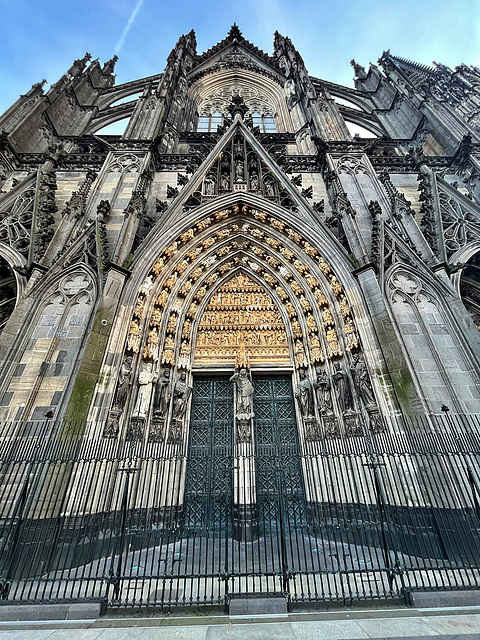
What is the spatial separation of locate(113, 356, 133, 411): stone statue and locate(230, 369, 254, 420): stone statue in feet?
8.88

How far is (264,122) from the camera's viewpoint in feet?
57.0

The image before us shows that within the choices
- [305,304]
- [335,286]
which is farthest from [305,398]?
[335,286]

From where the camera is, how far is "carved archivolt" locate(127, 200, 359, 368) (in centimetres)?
756

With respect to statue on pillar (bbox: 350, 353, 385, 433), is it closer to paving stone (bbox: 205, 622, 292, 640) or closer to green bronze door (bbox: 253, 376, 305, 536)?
green bronze door (bbox: 253, 376, 305, 536)

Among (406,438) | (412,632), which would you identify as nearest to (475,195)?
(406,438)

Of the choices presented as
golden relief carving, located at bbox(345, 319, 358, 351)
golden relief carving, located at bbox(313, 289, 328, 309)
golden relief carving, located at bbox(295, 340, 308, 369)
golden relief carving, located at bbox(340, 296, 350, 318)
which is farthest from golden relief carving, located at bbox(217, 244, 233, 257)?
golden relief carving, located at bbox(345, 319, 358, 351)

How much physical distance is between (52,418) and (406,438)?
648 centimetres

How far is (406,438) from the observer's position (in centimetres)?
535

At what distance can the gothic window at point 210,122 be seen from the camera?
54.8ft

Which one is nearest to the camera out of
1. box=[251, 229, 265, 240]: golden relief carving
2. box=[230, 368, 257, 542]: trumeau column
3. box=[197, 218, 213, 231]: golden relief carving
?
box=[230, 368, 257, 542]: trumeau column

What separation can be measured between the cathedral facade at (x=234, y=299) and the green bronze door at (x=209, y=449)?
0.17 feet

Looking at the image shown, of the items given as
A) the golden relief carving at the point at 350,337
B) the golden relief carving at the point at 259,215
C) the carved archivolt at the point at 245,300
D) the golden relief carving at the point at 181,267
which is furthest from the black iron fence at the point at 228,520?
the golden relief carving at the point at 259,215

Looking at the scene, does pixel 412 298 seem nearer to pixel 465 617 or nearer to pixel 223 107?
pixel 465 617

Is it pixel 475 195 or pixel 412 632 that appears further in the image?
pixel 475 195
